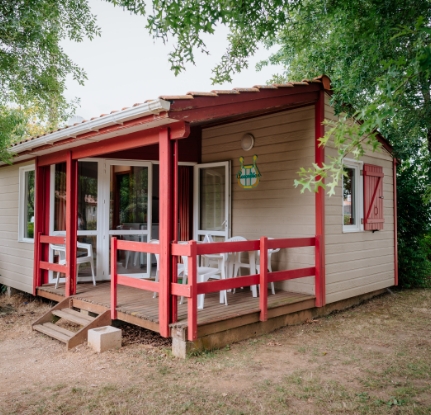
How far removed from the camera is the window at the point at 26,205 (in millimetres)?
7062

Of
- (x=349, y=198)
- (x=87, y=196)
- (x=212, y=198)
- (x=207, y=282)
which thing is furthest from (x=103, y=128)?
(x=349, y=198)

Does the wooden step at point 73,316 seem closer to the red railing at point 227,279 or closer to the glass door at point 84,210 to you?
the glass door at point 84,210

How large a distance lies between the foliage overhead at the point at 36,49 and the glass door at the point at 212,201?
2941 mm

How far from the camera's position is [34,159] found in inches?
263

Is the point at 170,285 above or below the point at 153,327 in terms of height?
above

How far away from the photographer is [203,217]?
6.73 m

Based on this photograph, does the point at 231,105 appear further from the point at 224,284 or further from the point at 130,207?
the point at 130,207

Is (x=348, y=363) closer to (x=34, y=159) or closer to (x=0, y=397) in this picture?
(x=0, y=397)

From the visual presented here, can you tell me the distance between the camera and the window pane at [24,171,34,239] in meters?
7.04

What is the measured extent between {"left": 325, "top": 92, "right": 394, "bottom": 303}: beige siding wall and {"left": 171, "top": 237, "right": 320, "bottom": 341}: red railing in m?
0.45

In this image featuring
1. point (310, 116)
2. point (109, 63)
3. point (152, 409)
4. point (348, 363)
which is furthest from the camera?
point (109, 63)

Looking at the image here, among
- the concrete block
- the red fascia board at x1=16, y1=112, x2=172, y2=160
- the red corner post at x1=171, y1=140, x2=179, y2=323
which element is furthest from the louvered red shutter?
the concrete block

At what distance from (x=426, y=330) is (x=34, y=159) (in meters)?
6.23

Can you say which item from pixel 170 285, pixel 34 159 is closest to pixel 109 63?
pixel 34 159
